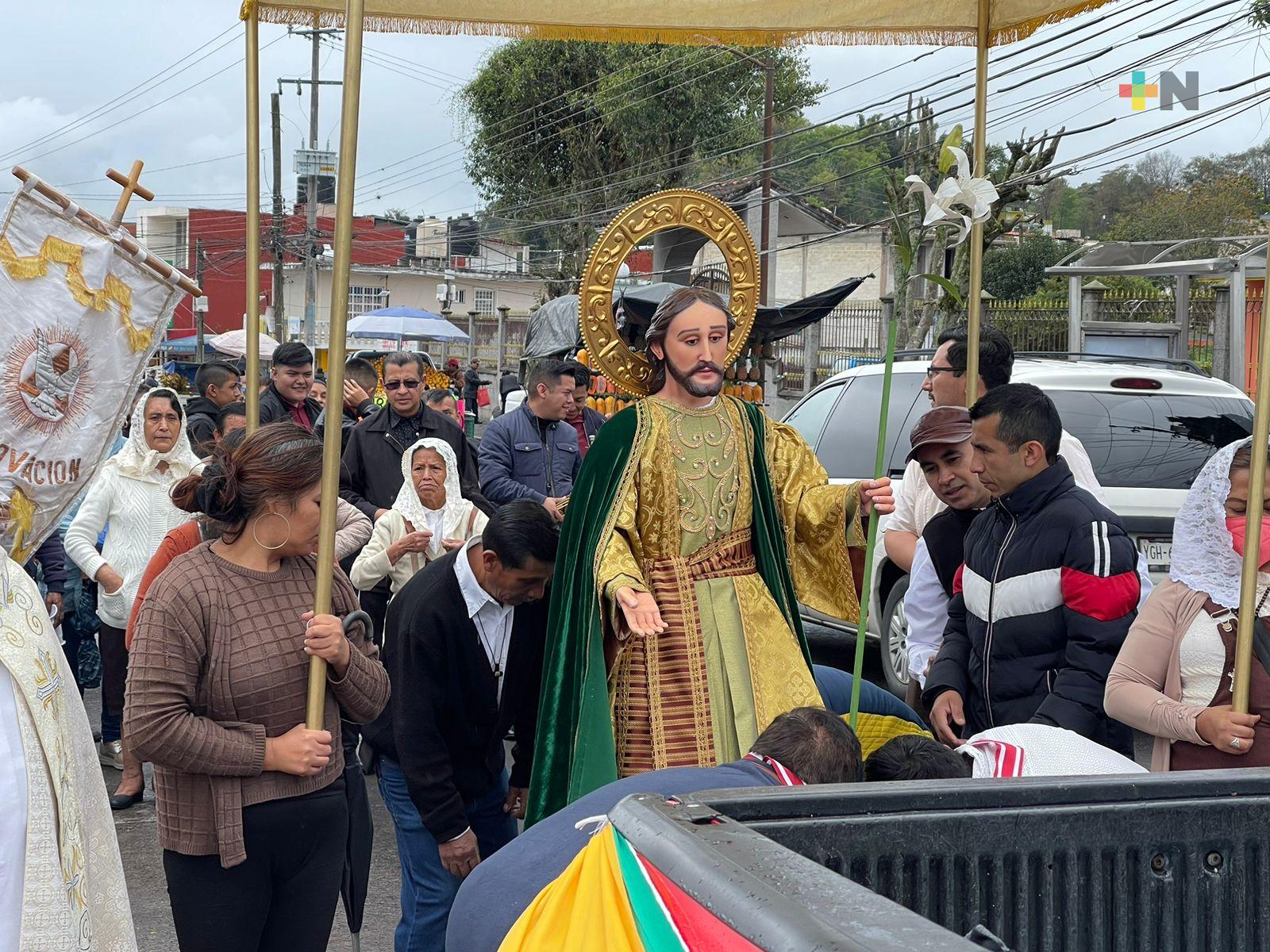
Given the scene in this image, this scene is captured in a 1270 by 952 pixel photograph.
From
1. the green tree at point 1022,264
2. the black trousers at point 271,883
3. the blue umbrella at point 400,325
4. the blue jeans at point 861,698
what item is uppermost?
the green tree at point 1022,264

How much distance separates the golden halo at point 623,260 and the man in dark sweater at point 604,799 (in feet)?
5.82

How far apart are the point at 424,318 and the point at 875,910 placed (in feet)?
93.0

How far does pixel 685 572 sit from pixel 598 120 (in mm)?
28770

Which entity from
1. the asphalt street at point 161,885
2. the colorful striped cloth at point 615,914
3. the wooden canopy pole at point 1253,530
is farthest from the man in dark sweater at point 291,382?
the colorful striped cloth at point 615,914

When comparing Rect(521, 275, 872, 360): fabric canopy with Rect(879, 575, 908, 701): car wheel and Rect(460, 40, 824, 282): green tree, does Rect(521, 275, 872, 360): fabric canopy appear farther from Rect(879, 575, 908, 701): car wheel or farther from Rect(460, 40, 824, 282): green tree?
Rect(460, 40, 824, 282): green tree

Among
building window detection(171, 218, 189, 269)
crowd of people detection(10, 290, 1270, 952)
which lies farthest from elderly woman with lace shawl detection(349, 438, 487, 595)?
building window detection(171, 218, 189, 269)

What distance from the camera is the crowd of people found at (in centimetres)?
290

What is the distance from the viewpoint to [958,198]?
3.49 meters

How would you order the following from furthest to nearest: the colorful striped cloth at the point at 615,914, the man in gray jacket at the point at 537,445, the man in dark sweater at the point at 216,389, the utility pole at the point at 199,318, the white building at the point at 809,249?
the utility pole at the point at 199,318 < the white building at the point at 809,249 < the man in dark sweater at the point at 216,389 < the man in gray jacket at the point at 537,445 < the colorful striped cloth at the point at 615,914

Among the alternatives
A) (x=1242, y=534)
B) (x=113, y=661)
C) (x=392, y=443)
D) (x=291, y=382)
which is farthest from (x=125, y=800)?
(x=1242, y=534)

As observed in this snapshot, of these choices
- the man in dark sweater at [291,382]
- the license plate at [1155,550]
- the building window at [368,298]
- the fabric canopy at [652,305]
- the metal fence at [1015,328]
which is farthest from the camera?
the building window at [368,298]

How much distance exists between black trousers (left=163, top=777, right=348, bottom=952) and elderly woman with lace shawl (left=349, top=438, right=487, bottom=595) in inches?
123

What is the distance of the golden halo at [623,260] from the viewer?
168 inches

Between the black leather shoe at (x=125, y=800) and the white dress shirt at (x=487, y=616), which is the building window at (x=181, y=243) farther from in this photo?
the white dress shirt at (x=487, y=616)
